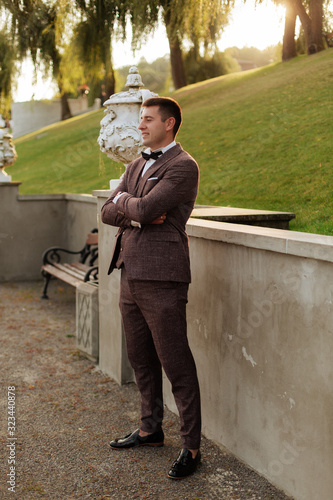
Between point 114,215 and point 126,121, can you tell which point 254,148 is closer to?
point 126,121

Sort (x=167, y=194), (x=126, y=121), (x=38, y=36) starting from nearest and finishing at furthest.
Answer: (x=167, y=194) → (x=126, y=121) → (x=38, y=36)

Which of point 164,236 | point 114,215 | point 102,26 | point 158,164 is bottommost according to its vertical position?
point 164,236

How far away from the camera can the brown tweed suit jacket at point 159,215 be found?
10.9ft

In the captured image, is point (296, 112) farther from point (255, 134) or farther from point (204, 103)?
point (204, 103)

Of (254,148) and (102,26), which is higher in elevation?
(102,26)

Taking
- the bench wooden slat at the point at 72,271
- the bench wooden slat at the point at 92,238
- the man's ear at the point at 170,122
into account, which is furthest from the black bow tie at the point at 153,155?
the bench wooden slat at the point at 92,238

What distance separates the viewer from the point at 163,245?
11.2 feet

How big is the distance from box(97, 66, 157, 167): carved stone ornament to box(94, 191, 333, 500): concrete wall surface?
1.44m

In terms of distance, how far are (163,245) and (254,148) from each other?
23.9ft

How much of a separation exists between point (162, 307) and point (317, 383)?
0.97 metres

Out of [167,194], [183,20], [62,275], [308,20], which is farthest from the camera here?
[308,20]

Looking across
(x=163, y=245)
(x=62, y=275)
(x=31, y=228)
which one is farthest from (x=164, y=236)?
(x=31, y=228)

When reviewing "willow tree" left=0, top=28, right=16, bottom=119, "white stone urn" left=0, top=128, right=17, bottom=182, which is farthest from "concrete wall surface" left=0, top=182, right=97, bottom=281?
"willow tree" left=0, top=28, right=16, bottom=119

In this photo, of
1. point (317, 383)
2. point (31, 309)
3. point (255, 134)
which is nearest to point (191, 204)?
point (317, 383)
